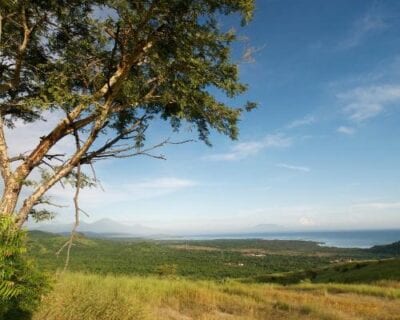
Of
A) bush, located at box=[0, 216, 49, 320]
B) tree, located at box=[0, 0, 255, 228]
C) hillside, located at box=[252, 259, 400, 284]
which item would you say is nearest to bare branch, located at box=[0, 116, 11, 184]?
tree, located at box=[0, 0, 255, 228]

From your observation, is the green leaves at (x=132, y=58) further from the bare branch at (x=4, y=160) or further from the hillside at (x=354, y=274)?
the hillside at (x=354, y=274)

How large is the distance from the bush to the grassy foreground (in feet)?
10.5

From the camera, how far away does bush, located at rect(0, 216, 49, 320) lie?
4.05 meters

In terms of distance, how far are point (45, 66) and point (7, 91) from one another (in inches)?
52.1

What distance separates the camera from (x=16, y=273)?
14.4ft

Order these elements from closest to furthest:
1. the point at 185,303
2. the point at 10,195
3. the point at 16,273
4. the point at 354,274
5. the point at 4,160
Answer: the point at 16,273 < the point at 10,195 < the point at 4,160 < the point at 185,303 < the point at 354,274

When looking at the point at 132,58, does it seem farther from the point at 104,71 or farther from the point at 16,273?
the point at 16,273

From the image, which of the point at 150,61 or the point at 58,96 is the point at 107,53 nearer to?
the point at 150,61

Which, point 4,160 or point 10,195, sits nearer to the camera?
point 10,195

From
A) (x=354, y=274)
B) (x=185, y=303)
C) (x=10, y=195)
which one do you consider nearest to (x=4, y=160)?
(x=10, y=195)

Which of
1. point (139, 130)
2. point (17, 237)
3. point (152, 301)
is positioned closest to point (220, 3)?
point (139, 130)

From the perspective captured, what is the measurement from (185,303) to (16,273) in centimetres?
1122

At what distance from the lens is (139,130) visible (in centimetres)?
1274

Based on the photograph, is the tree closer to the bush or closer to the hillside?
the bush
